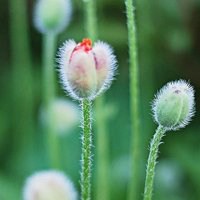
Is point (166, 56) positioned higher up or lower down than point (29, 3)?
lower down

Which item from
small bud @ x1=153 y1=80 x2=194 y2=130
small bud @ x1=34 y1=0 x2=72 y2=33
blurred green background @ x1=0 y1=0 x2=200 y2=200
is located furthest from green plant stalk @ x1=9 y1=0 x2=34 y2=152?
small bud @ x1=153 y1=80 x2=194 y2=130

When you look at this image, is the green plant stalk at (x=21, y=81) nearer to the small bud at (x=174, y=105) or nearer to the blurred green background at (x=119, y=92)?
the blurred green background at (x=119, y=92)

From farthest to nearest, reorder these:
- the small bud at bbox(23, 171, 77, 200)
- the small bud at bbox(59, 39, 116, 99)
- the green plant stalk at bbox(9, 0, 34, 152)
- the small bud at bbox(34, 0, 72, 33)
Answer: the green plant stalk at bbox(9, 0, 34, 152)
the small bud at bbox(34, 0, 72, 33)
the small bud at bbox(23, 171, 77, 200)
the small bud at bbox(59, 39, 116, 99)

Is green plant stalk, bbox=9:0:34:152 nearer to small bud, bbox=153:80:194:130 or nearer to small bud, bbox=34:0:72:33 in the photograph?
small bud, bbox=34:0:72:33

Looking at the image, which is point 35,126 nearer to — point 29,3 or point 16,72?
point 16,72

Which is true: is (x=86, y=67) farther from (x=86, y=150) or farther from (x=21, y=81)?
(x=21, y=81)

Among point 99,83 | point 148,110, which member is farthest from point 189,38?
point 99,83

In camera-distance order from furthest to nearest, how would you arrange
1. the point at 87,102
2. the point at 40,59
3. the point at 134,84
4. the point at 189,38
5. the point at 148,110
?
1. the point at 40,59
2. the point at 189,38
3. the point at 148,110
4. the point at 134,84
5. the point at 87,102
